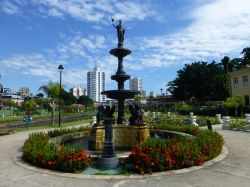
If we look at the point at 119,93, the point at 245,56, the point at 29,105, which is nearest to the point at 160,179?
the point at 119,93

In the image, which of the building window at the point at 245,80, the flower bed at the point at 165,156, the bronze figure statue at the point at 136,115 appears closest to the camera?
the flower bed at the point at 165,156

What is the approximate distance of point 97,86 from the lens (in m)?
170

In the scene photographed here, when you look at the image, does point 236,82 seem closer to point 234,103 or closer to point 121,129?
point 234,103

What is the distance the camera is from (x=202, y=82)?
6744 cm

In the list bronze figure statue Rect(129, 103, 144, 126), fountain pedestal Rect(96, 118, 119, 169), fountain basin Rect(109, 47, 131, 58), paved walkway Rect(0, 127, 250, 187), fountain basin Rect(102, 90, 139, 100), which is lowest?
paved walkway Rect(0, 127, 250, 187)

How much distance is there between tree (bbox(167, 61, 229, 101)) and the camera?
215 ft

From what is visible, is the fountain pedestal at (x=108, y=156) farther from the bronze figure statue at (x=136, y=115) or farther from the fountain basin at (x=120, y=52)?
the fountain basin at (x=120, y=52)

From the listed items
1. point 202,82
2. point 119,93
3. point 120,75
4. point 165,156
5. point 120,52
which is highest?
point 202,82

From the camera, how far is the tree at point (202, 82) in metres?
65.6

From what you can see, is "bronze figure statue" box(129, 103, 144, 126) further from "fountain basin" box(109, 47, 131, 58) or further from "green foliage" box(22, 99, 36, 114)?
"green foliage" box(22, 99, 36, 114)

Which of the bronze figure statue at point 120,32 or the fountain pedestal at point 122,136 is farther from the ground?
the bronze figure statue at point 120,32

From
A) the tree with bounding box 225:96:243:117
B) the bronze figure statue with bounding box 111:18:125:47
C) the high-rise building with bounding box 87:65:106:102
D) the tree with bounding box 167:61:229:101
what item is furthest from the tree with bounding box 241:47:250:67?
the high-rise building with bounding box 87:65:106:102

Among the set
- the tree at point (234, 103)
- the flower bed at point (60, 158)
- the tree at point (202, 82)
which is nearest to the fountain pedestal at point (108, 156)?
the flower bed at point (60, 158)

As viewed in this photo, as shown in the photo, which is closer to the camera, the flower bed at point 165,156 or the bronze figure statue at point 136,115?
the flower bed at point 165,156
